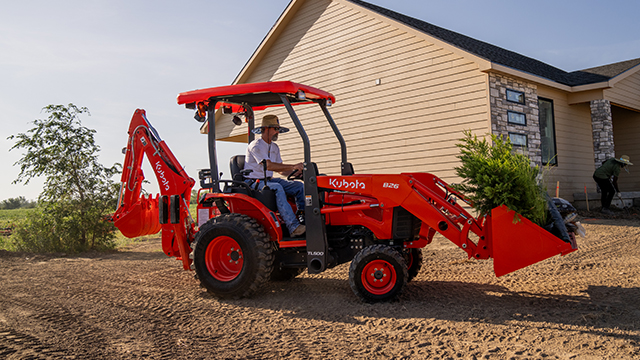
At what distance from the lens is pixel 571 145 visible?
1324 cm

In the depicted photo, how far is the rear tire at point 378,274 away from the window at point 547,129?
9470 mm

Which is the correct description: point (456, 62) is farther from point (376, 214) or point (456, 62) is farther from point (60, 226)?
point (60, 226)

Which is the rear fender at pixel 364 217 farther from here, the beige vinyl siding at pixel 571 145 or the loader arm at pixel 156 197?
the beige vinyl siding at pixel 571 145

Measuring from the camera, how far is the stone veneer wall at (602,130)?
1336 centimetres

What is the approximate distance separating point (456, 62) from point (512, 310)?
774 centimetres

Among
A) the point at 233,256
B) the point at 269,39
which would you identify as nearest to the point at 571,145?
the point at 269,39

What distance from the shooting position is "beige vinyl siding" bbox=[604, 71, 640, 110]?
13.6m

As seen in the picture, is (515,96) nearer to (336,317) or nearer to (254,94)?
(254,94)

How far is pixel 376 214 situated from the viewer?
5.20 metres

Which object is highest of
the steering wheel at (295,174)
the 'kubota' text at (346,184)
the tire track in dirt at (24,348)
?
the steering wheel at (295,174)

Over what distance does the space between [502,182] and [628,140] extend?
15434mm

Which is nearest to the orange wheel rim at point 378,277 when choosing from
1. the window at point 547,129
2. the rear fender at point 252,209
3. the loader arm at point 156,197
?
the rear fender at point 252,209

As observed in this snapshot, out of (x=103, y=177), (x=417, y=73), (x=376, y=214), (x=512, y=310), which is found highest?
(x=417, y=73)

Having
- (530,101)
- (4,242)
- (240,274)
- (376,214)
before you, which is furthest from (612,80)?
(4,242)
